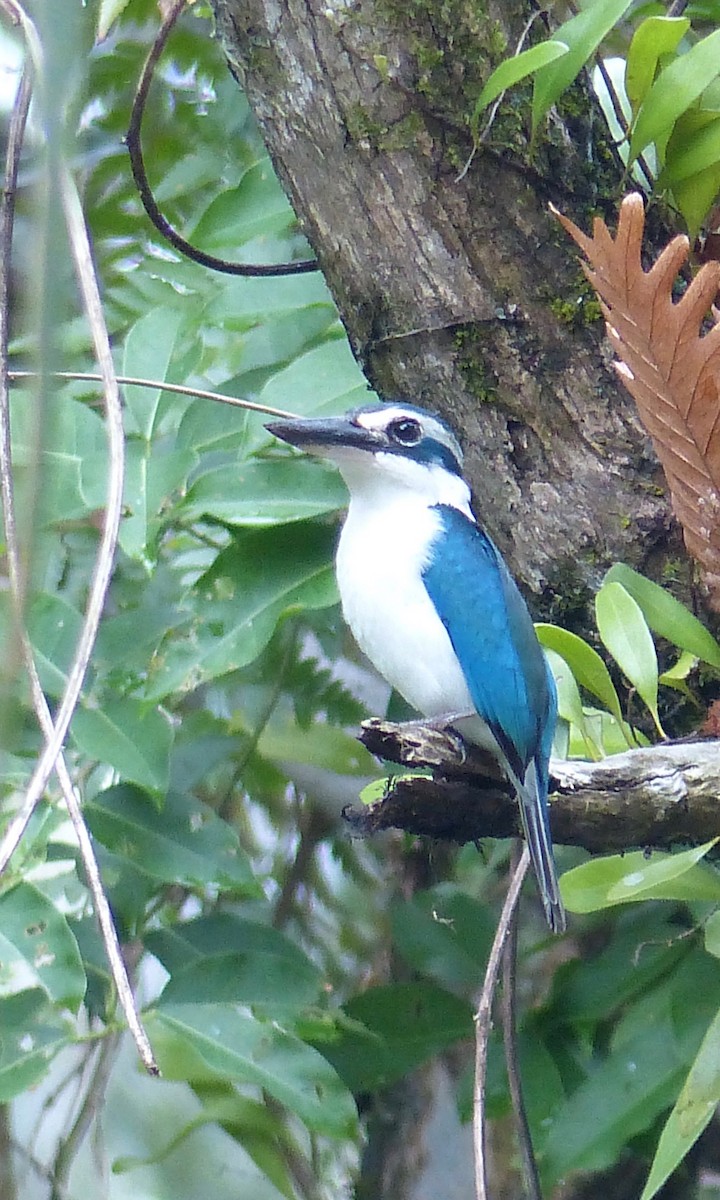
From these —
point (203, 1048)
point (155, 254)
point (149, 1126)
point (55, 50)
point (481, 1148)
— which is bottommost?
point (149, 1126)

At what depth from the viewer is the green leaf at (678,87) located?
169cm

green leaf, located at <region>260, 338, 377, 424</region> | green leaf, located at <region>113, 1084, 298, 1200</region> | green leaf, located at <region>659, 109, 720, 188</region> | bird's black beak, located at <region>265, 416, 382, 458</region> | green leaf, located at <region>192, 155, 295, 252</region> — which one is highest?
green leaf, located at <region>659, 109, 720, 188</region>

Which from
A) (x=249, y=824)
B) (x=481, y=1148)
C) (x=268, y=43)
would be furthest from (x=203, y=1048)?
(x=268, y=43)

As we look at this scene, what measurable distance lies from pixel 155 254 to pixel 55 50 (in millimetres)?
2513

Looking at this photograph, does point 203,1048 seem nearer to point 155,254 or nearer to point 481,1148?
point 481,1148

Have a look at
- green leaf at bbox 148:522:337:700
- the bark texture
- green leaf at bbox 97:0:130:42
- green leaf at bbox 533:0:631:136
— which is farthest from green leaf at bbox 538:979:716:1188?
green leaf at bbox 97:0:130:42

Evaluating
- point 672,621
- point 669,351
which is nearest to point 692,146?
point 669,351

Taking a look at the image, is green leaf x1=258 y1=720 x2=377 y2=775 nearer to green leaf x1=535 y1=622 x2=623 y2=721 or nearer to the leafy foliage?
green leaf x1=535 y1=622 x2=623 y2=721

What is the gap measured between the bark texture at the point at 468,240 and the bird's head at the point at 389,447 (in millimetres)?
52

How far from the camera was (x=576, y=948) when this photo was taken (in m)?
2.50

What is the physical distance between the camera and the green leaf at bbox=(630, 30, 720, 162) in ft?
5.55

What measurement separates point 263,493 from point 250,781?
0.92m

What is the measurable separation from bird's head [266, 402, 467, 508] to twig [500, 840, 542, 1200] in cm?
57

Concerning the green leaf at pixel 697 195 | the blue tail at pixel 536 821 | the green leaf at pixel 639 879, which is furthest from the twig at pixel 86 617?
the green leaf at pixel 697 195
